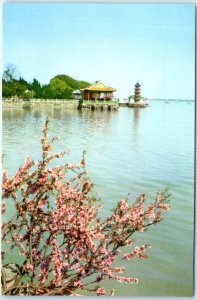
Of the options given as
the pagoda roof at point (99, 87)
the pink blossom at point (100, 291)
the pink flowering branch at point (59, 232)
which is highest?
the pagoda roof at point (99, 87)

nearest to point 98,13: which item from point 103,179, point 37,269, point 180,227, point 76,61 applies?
point 76,61

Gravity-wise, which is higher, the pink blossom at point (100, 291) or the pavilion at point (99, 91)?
the pavilion at point (99, 91)

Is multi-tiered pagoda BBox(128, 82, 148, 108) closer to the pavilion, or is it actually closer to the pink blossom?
the pavilion

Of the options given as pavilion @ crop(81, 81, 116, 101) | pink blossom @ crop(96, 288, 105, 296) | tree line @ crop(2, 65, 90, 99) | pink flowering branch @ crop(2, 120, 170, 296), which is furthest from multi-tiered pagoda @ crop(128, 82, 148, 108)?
pink blossom @ crop(96, 288, 105, 296)

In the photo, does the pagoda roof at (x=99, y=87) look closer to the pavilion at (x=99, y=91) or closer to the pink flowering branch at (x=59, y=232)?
the pavilion at (x=99, y=91)

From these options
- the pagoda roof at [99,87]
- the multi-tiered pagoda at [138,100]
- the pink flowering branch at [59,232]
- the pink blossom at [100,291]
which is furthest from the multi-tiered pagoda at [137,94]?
the pink blossom at [100,291]

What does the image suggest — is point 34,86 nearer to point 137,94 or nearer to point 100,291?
point 137,94

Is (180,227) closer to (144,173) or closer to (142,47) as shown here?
(144,173)
